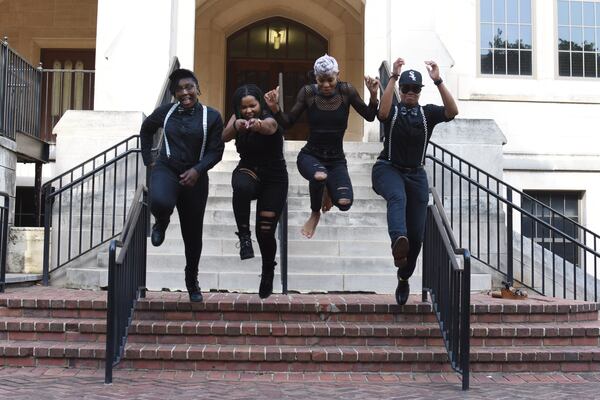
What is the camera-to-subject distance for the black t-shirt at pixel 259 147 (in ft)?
20.2

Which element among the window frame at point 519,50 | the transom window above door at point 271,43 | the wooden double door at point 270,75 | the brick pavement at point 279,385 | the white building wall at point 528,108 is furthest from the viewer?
the transom window above door at point 271,43

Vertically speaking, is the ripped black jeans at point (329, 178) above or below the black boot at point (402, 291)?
above

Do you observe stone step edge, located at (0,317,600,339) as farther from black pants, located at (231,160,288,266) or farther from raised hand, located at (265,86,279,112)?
raised hand, located at (265,86,279,112)

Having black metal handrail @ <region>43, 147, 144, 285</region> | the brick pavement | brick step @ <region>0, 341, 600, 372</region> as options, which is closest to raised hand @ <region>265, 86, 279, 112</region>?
brick step @ <region>0, 341, 600, 372</region>

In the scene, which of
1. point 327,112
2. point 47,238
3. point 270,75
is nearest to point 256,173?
point 327,112

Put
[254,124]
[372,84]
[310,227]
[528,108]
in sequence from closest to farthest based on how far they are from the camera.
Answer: [254,124] → [372,84] → [310,227] → [528,108]

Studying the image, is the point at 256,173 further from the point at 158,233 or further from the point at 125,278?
the point at 125,278

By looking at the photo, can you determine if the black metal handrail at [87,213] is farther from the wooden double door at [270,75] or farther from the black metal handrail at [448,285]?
the wooden double door at [270,75]

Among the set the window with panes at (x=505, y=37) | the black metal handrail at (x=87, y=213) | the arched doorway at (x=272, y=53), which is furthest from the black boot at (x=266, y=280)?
the arched doorway at (x=272, y=53)

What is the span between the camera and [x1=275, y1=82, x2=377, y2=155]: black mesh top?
621cm

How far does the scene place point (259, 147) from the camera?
6203mm

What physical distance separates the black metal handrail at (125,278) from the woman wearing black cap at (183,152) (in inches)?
10.7

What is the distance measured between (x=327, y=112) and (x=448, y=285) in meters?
1.75

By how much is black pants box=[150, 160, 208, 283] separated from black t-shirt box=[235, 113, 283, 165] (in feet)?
1.38
